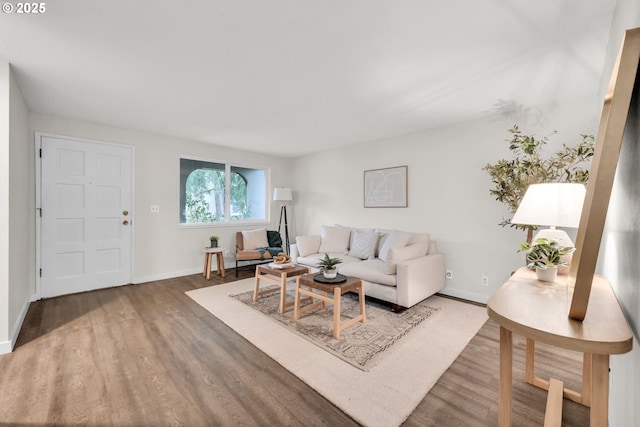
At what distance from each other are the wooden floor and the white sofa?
30.4 inches

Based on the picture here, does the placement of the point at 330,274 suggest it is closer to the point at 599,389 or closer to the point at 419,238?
the point at 419,238

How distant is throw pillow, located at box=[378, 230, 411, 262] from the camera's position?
3458mm

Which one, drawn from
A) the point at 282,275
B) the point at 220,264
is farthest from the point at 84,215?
the point at 282,275

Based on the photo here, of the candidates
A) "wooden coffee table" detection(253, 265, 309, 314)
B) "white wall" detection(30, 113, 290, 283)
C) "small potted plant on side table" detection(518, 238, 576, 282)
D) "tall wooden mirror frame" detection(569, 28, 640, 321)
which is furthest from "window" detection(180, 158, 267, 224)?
"tall wooden mirror frame" detection(569, 28, 640, 321)

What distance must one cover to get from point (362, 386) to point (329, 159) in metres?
4.12

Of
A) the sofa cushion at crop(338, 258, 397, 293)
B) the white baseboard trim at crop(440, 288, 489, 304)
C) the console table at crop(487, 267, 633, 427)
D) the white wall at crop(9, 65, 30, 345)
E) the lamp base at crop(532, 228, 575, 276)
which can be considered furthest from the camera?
the white baseboard trim at crop(440, 288, 489, 304)

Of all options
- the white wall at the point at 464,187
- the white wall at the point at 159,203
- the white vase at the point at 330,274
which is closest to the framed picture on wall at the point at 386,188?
the white wall at the point at 464,187

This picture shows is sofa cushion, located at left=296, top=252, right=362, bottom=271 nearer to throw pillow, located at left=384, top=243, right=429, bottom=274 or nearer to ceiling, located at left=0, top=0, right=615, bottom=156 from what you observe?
throw pillow, located at left=384, top=243, right=429, bottom=274

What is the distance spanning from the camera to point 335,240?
14.8 ft

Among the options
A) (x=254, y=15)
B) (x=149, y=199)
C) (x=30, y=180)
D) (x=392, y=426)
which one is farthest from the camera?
(x=149, y=199)

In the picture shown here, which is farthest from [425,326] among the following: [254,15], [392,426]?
[254,15]

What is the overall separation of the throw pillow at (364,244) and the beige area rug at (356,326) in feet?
2.27

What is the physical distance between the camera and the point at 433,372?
6.47 ft

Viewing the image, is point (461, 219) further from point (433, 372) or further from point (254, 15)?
point (254, 15)
